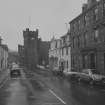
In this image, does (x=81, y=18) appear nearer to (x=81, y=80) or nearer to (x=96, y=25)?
(x=96, y=25)

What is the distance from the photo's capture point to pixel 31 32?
336 feet

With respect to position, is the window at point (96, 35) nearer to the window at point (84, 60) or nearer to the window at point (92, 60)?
the window at point (92, 60)

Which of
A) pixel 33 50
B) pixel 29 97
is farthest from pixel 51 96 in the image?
pixel 33 50

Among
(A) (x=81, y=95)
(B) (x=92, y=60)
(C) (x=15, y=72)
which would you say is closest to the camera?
(A) (x=81, y=95)

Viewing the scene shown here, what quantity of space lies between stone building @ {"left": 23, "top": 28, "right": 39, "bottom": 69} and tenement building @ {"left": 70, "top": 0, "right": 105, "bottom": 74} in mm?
51025

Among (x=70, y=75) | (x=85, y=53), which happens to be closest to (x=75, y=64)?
(x=85, y=53)

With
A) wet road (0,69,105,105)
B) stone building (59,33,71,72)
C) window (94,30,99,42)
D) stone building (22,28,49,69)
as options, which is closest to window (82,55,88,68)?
window (94,30,99,42)

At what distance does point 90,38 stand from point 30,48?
219 ft

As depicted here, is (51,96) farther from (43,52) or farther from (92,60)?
(43,52)

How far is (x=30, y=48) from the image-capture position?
9888 cm

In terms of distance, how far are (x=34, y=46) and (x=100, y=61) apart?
69.3 m

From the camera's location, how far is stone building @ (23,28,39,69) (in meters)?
93.1

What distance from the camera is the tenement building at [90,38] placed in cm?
2992

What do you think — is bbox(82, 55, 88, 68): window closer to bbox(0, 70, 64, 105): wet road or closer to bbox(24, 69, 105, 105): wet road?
bbox(24, 69, 105, 105): wet road
